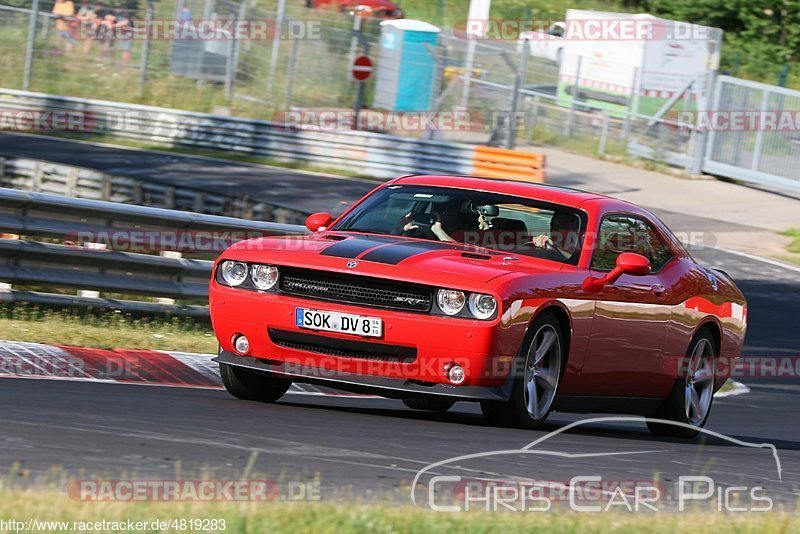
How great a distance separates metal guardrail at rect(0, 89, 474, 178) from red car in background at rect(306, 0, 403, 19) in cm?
1173

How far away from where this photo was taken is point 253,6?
106ft

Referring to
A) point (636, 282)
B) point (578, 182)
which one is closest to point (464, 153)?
point (578, 182)

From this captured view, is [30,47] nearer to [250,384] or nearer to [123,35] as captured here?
[123,35]

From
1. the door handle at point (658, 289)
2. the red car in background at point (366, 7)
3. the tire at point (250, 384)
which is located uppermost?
the red car in background at point (366, 7)

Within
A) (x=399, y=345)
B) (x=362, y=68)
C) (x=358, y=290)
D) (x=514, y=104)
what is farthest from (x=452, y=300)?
(x=362, y=68)

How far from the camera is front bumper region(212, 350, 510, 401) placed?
288 inches

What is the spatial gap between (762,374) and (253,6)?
20.7m

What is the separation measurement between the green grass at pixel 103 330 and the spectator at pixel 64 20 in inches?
865

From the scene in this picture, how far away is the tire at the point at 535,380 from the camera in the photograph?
751 centimetres

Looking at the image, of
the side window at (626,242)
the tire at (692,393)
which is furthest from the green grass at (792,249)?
the side window at (626,242)

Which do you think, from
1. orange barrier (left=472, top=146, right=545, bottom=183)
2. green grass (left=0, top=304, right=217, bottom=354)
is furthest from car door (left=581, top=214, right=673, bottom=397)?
orange barrier (left=472, top=146, right=545, bottom=183)

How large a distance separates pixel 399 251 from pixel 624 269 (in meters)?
1.34

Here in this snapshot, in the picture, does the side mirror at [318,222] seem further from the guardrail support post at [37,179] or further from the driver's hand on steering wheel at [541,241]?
the guardrail support post at [37,179]

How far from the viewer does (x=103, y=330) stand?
10.3 metres
